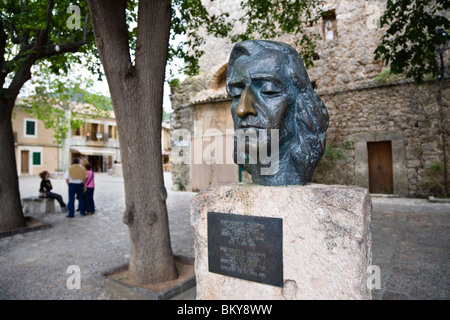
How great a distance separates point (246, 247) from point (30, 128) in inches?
1290

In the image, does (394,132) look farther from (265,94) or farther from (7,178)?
(7,178)

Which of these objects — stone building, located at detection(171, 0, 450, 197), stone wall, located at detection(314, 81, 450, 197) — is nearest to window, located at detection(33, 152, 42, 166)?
stone building, located at detection(171, 0, 450, 197)

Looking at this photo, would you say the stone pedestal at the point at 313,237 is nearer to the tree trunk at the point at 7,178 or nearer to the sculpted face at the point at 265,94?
the sculpted face at the point at 265,94

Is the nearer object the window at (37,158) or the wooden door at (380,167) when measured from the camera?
the wooden door at (380,167)

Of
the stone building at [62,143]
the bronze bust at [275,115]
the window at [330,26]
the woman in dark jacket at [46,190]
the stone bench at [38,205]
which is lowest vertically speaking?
the stone bench at [38,205]

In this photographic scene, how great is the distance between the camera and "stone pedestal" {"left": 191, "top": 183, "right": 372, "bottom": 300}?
6.12ft

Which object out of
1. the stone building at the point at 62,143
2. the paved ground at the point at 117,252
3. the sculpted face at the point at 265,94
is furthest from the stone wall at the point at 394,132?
the stone building at the point at 62,143

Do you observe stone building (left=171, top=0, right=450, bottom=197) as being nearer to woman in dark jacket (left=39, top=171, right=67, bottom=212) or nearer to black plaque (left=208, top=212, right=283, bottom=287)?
woman in dark jacket (left=39, top=171, right=67, bottom=212)

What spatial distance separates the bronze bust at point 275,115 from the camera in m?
2.14

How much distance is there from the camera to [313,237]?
1.97 m

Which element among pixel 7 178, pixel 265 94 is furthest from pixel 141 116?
pixel 7 178

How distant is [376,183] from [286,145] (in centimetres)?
959

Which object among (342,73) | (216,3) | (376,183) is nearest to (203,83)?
(216,3)

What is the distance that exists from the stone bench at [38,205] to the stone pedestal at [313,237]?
811cm
